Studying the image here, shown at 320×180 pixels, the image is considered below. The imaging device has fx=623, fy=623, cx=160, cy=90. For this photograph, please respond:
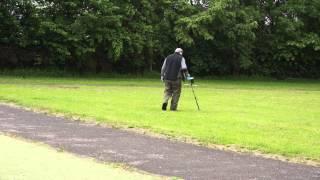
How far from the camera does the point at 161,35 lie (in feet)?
158

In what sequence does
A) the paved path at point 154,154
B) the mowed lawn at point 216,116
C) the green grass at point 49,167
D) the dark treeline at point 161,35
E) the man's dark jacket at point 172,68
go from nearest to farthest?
the green grass at point 49,167
the paved path at point 154,154
the mowed lawn at point 216,116
the man's dark jacket at point 172,68
the dark treeline at point 161,35

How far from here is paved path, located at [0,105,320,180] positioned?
33.1 feet

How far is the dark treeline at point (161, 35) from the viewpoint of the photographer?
1736 inches

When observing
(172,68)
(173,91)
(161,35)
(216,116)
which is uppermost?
(161,35)

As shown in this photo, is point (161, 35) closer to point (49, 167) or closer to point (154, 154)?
point (154, 154)

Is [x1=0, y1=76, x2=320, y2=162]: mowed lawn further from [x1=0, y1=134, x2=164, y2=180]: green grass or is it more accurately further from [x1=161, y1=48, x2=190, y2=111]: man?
[x1=0, y1=134, x2=164, y2=180]: green grass

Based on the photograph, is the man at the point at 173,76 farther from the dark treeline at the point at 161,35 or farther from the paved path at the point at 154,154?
the dark treeline at the point at 161,35

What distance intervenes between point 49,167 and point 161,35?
3859cm

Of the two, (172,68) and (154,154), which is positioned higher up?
(172,68)

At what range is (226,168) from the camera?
34.4ft

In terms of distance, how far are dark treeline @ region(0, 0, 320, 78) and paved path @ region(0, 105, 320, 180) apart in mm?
28146

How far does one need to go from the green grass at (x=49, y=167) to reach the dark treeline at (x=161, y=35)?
105ft

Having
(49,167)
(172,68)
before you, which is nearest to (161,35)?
(172,68)

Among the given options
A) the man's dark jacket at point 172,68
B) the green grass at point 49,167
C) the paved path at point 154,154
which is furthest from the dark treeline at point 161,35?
the green grass at point 49,167
